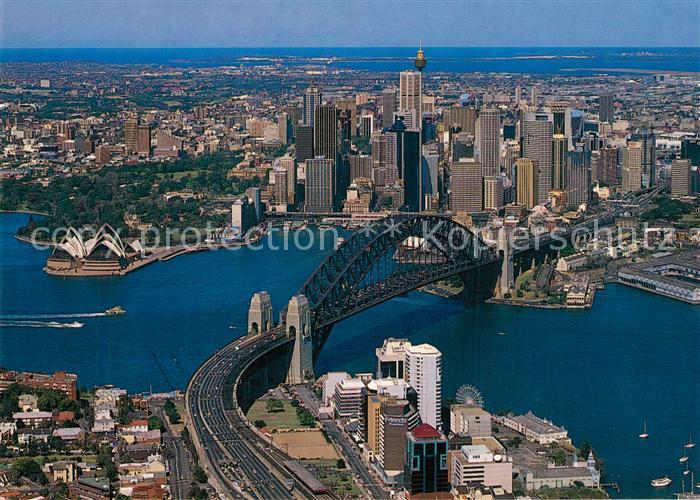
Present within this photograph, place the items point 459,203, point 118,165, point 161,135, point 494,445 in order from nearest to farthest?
point 494,445, point 459,203, point 118,165, point 161,135

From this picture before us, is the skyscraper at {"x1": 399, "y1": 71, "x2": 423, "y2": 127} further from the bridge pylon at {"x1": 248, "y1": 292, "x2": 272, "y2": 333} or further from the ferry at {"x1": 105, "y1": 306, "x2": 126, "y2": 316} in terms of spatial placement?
the bridge pylon at {"x1": 248, "y1": 292, "x2": 272, "y2": 333}

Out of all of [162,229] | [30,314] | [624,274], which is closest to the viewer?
[30,314]

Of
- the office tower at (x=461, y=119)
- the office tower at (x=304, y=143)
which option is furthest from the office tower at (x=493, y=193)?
the office tower at (x=461, y=119)

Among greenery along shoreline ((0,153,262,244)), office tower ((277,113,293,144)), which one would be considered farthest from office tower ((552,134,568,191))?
office tower ((277,113,293,144))

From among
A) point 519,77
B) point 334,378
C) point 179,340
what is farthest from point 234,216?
point 519,77

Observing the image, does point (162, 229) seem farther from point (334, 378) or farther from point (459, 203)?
point (334, 378)

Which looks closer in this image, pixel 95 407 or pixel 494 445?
pixel 494 445
